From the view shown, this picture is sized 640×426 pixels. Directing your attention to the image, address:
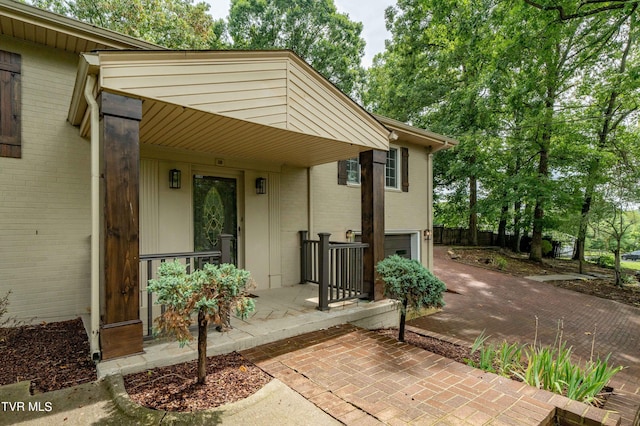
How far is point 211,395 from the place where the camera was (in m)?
2.32

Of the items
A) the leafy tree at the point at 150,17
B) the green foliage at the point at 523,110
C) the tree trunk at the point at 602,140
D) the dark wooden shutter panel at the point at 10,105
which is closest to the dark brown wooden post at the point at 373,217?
the dark wooden shutter panel at the point at 10,105

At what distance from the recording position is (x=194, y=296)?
2.32 meters

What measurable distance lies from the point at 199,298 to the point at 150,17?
41.1ft

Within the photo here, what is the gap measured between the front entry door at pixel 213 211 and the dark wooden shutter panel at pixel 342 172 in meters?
2.14

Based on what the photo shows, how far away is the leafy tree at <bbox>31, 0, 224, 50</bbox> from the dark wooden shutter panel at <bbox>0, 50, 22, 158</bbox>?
869 cm

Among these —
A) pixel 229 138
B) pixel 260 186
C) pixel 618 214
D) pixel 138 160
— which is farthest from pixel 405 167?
pixel 618 214

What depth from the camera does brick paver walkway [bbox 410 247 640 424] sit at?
537cm

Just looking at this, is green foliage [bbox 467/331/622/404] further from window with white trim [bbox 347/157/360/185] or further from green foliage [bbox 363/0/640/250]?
green foliage [bbox 363/0/640/250]

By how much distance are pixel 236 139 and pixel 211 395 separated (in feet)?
9.71

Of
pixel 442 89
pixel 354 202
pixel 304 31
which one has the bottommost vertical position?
pixel 354 202

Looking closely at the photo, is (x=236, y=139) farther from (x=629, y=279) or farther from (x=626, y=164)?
→ (x=626, y=164)

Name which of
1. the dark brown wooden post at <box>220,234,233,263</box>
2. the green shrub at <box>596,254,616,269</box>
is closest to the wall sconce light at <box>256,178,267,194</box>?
the dark brown wooden post at <box>220,234,233,263</box>

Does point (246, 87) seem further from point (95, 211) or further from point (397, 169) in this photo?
point (397, 169)

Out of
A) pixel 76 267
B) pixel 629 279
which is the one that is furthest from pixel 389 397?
pixel 629 279
